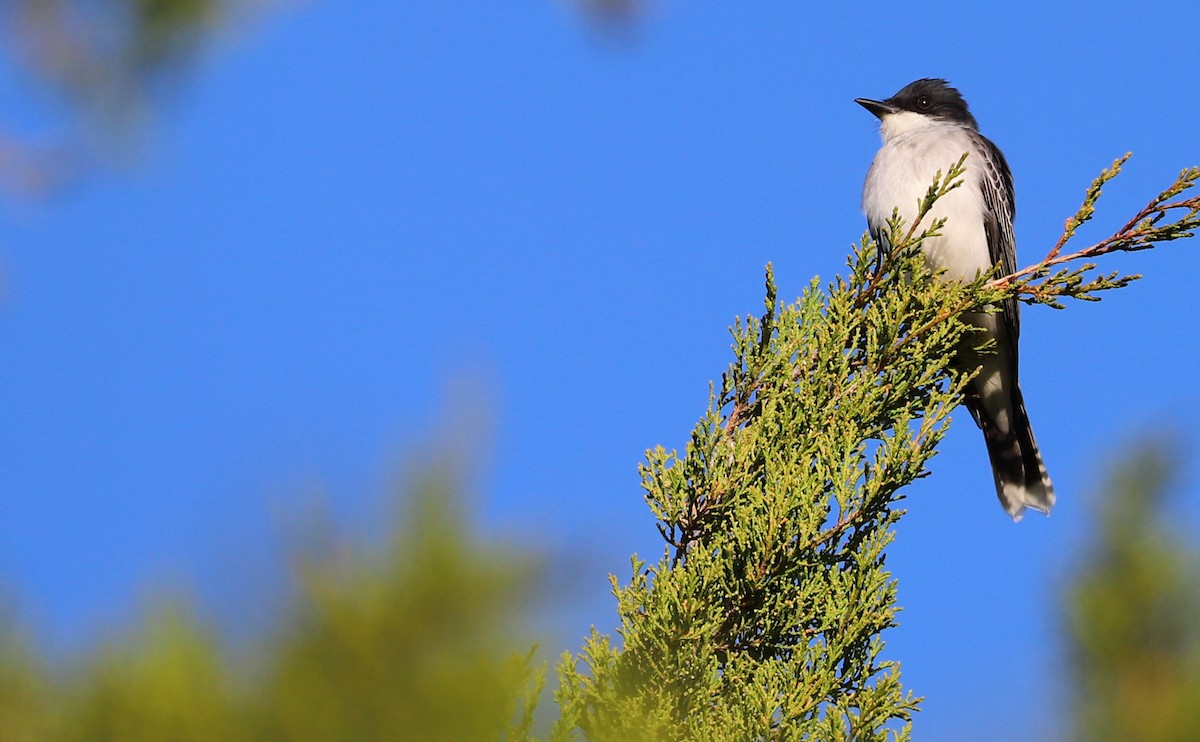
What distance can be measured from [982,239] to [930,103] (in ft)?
4.91

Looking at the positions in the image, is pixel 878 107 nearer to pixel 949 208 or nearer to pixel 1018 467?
pixel 949 208

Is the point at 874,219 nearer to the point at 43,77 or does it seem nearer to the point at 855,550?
the point at 855,550

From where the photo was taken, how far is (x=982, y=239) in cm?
756

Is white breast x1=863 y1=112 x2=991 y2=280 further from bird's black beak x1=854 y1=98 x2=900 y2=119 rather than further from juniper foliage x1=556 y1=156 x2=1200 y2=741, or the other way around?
juniper foliage x1=556 y1=156 x2=1200 y2=741

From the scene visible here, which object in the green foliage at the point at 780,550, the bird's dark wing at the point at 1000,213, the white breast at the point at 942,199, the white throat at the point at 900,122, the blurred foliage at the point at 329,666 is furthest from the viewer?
the white throat at the point at 900,122

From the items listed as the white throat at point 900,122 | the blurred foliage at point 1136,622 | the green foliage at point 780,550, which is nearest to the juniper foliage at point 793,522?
the green foliage at point 780,550

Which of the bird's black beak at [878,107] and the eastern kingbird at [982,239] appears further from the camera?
the bird's black beak at [878,107]

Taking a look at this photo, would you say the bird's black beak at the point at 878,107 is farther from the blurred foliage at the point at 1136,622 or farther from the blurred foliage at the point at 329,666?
the blurred foliage at the point at 329,666

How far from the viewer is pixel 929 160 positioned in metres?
7.41

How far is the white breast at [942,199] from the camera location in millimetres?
7348

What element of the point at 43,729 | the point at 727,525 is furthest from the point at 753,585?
the point at 43,729

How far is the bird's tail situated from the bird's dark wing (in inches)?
17.4

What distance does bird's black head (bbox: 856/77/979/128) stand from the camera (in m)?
8.60

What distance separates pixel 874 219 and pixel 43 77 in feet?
17.6
